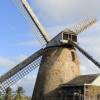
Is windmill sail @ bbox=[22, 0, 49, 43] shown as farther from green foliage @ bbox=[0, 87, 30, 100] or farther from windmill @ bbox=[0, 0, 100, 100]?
green foliage @ bbox=[0, 87, 30, 100]

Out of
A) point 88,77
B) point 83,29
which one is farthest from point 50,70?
point 83,29

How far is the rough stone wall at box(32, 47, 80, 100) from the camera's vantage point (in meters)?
45.3

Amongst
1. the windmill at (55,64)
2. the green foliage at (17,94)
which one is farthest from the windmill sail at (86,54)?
the green foliage at (17,94)

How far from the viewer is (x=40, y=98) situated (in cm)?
4597

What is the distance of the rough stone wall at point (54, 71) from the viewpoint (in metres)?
45.3

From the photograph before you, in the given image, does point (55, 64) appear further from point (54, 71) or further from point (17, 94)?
point (17, 94)

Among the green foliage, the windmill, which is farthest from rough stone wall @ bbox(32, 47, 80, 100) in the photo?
the green foliage

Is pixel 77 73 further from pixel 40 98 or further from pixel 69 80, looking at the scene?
pixel 40 98

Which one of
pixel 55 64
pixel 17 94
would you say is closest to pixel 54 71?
pixel 55 64

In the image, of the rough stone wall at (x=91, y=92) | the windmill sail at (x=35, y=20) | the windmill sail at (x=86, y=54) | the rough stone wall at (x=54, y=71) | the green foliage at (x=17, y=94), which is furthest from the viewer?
the green foliage at (x=17, y=94)

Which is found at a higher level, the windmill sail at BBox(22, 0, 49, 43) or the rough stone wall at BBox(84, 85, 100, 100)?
the windmill sail at BBox(22, 0, 49, 43)

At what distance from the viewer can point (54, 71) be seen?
45406 millimetres

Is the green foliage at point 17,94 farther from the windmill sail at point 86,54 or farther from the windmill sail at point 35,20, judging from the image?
the windmill sail at point 86,54

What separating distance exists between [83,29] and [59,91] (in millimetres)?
9444
